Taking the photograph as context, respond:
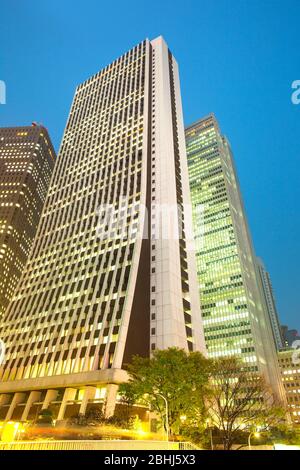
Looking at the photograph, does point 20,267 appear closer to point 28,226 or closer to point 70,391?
point 28,226

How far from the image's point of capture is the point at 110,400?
6203 cm

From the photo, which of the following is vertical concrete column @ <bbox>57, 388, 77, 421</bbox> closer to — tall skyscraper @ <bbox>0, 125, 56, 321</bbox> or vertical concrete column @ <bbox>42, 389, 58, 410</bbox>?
vertical concrete column @ <bbox>42, 389, 58, 410</bbox>

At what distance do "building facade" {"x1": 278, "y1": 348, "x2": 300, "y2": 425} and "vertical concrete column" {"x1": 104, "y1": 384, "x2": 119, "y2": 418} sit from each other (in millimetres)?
136139

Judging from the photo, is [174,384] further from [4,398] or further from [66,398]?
[4,398]

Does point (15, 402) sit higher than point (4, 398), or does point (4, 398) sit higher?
point (4, 398)

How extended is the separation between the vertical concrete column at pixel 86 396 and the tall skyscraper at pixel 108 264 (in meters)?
0.27

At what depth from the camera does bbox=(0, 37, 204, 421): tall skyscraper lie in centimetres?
7056

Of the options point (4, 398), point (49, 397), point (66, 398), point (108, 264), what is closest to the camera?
point (66, 398)

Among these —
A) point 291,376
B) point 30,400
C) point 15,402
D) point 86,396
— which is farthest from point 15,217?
point 291,376

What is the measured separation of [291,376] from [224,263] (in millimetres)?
80655

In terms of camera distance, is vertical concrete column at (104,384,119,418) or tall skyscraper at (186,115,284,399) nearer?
vertical concrete column at (104,384,119,418)

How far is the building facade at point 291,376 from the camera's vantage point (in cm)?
16650

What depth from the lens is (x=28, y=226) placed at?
190 metres

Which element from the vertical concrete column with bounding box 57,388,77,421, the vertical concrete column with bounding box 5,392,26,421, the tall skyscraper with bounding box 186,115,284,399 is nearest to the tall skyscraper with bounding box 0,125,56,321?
the vertical concrete column with bounding box 5,392,26,421
